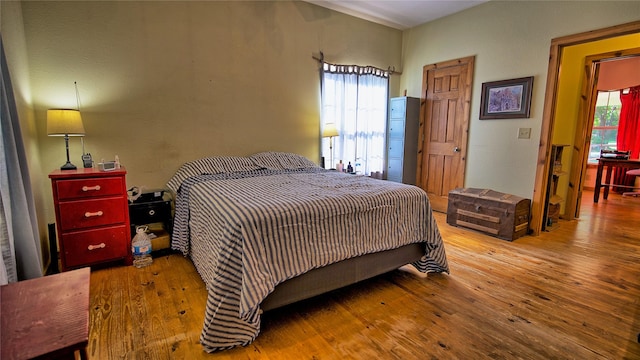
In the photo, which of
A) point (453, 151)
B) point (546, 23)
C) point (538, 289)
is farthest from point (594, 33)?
point (538, 289)

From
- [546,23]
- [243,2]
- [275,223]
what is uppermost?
[243,2]

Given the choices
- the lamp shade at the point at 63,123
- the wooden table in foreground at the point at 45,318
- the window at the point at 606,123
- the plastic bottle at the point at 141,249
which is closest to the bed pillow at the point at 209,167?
the plastic bottle at the point at 141,249

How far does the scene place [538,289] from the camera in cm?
224

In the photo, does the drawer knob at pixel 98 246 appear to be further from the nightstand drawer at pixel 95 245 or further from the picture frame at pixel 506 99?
the picture frame at pixel 506 99

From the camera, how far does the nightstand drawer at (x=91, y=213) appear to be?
89.4 inches

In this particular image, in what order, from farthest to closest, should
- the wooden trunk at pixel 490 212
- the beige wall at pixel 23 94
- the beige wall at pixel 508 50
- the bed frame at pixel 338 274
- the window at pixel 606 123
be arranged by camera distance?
1. the window at pixel 606 123
2. the wooden trunk at pixel 490 212
3. the beige wall at pixel 508 50
4. the beige wall at pixel 23 94
5. the bed frame at pixel 338 274

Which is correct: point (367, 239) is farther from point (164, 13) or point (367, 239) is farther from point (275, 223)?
point (164, 13)

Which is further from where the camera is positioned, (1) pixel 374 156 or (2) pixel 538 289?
(1) pixel 374 156

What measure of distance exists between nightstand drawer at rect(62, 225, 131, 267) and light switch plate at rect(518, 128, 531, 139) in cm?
413

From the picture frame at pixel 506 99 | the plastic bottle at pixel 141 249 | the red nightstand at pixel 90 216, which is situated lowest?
the plastic bottle at pixel 141 249

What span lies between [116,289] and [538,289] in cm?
306

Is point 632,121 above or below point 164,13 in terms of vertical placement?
below

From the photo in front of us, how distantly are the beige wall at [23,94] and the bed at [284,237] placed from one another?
980 millimetres

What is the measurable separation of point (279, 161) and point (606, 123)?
698 cm
